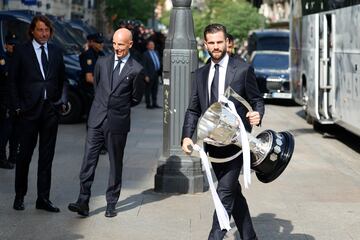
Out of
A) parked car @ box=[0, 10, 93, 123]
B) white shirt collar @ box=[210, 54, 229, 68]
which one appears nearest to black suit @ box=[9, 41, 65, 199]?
white shirt collar @ box=[210, 54, 229, 68]

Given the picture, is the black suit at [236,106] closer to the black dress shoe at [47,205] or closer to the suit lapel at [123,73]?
the suit lapel at [123,73]

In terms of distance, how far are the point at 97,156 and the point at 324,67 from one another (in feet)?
28.0

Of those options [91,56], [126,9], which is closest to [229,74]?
Answer: [91,56]

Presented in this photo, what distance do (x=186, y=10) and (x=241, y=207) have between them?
374cm

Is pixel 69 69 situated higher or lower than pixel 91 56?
lower

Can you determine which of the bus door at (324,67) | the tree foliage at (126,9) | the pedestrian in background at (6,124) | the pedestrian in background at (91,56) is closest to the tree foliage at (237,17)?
the tree foliage at (126,9)

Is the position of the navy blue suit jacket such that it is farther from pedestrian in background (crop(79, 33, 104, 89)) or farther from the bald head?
pedestrian in background (crop(79, 33, 104, 89))

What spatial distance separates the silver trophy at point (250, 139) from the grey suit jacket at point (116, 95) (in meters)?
2.08

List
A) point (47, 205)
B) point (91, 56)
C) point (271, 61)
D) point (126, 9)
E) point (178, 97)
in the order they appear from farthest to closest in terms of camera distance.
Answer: point (126, 9) < point (271, 61) < point (91, 56) < point (178, 97) < point (47, 205)

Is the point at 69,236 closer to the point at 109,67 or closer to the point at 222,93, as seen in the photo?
the point at 109,67

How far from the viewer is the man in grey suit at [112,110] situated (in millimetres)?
7836

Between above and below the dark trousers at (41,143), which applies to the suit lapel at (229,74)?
above

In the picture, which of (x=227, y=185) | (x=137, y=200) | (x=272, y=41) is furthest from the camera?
(x=272, y=41)

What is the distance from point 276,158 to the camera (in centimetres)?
585
